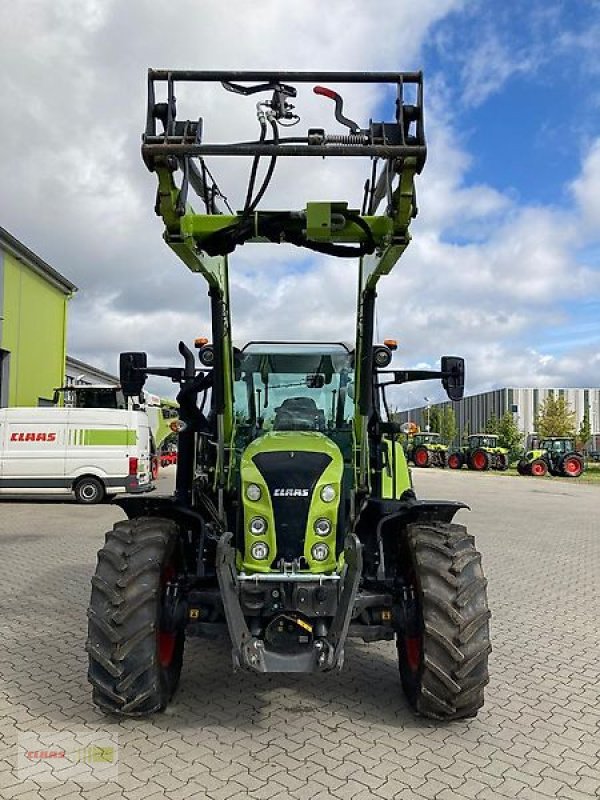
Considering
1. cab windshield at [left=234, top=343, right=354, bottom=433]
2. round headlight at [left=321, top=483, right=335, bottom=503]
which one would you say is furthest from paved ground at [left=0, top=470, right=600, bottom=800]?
cab windshield at [left=234, top=343, right=354, bottom=433]

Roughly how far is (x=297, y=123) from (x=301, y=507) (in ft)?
7.40

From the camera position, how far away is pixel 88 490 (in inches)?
734

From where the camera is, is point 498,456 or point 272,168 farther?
point 498,456

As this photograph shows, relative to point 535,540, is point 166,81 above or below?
above

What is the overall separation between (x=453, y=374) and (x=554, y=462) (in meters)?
36.4

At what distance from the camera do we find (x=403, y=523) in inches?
213

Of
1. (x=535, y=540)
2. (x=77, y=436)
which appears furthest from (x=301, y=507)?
(x=77, y=436)

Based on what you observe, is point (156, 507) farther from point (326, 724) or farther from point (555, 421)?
point (555, 421)

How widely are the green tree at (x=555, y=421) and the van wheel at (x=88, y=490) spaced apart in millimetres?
45019

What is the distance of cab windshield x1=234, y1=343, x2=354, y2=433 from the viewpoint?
6.02m

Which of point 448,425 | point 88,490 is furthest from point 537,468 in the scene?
point 448,425

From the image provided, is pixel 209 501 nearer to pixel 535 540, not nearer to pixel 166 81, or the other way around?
pixel 166 81

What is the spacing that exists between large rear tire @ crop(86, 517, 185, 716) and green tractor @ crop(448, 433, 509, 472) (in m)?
40.2

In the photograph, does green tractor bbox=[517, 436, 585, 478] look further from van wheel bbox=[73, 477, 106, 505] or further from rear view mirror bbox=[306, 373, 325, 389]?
rear view mirror bbox=[306, 373, 325, 389]
